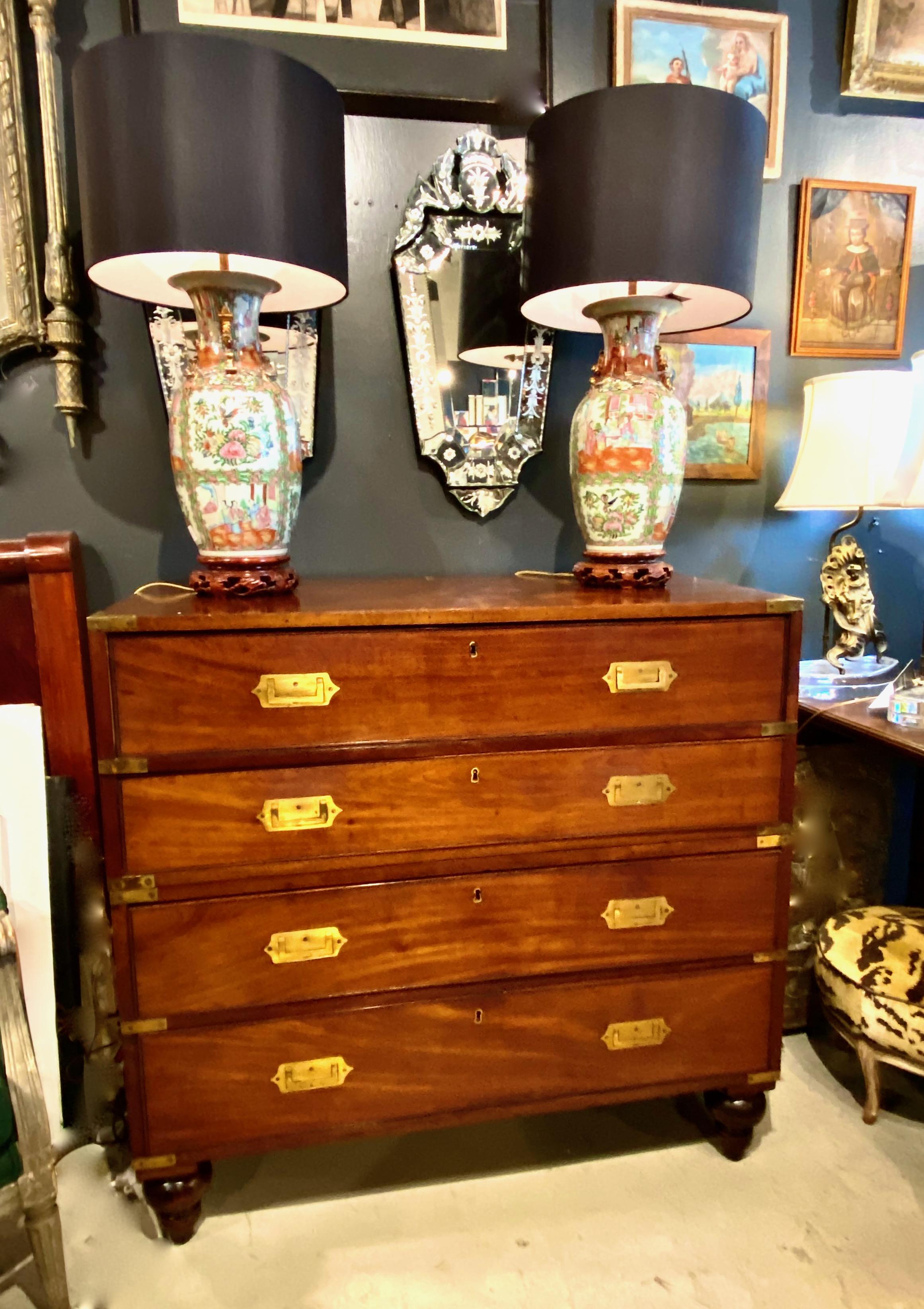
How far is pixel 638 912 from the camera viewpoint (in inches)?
52.6

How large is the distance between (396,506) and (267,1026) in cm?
103

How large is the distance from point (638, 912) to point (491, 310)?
1216mm

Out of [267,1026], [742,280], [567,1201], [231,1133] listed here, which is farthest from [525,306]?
[567,1201]

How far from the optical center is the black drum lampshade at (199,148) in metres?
1.08

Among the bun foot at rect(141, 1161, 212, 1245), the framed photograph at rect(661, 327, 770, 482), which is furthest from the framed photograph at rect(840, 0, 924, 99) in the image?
the bun foot at rect(141, 1161, 212, 1245)

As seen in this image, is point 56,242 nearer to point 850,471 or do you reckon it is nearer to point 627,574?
point 627,574

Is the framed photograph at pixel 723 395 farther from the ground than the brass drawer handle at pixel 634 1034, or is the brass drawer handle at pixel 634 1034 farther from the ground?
the framed photograph at pixel 723 395

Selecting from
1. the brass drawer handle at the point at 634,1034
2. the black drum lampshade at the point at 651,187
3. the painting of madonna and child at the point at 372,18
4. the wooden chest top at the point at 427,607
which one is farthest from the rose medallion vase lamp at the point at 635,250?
the brass drawer handle at the point at 634,1034

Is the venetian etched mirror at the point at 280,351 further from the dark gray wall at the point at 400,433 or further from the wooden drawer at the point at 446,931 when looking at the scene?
the wooden drawer at the point at 446,931

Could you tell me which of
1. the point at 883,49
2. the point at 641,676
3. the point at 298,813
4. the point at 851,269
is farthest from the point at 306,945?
the point at 883,49

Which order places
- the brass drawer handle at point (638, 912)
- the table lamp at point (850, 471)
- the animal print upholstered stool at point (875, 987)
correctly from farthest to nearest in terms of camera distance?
the table lamp at point (850, 471)
the animal print upholstered stool at point (875, 987)
the brass drawer handle at point (638, 912)

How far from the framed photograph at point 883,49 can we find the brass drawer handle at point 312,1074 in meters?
2.22

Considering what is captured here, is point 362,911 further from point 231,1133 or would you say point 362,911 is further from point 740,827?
point 740,827

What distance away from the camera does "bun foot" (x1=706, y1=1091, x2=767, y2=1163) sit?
4.82ft
